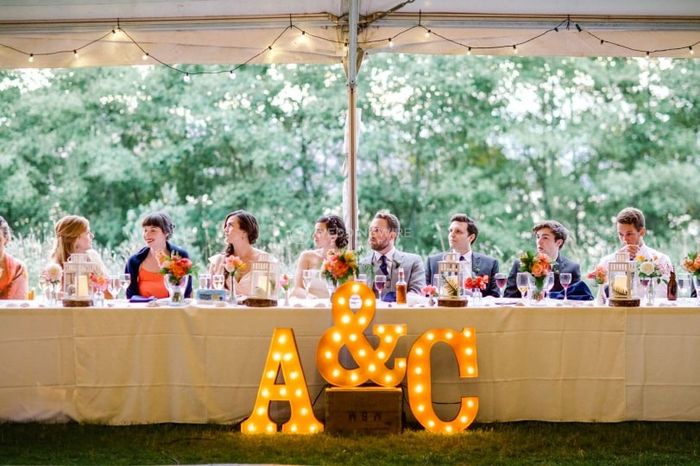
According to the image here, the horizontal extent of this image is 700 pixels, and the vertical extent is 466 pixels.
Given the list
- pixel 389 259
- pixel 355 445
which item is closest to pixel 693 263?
pixel 389 259

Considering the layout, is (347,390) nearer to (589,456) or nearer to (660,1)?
(589,456)

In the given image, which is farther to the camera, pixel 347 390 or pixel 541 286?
pixel 541 286

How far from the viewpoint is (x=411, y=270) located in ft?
20.7

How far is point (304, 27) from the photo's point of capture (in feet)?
21.8

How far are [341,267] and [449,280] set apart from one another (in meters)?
0.59

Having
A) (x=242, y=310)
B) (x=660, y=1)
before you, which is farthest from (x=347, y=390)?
(x=660, y=1)

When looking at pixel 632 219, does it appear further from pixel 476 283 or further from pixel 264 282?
pixel 264 282

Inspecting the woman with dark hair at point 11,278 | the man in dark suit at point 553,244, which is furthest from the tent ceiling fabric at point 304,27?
the woman with dark hair at point 11,278

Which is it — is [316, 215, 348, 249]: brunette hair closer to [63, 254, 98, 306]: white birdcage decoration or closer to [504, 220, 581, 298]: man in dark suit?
[504, 220, 581, 298]: man in dark suit

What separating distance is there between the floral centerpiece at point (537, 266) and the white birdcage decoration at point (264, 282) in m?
1.38

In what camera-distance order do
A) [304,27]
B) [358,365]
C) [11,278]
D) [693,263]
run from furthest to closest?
[304,27]
[11,278]
[693,263]
[358,365]

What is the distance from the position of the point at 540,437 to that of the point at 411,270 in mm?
1752

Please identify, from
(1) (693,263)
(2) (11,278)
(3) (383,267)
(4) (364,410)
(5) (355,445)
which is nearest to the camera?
(5) (355,445)

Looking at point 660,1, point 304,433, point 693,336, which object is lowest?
point 304,433
